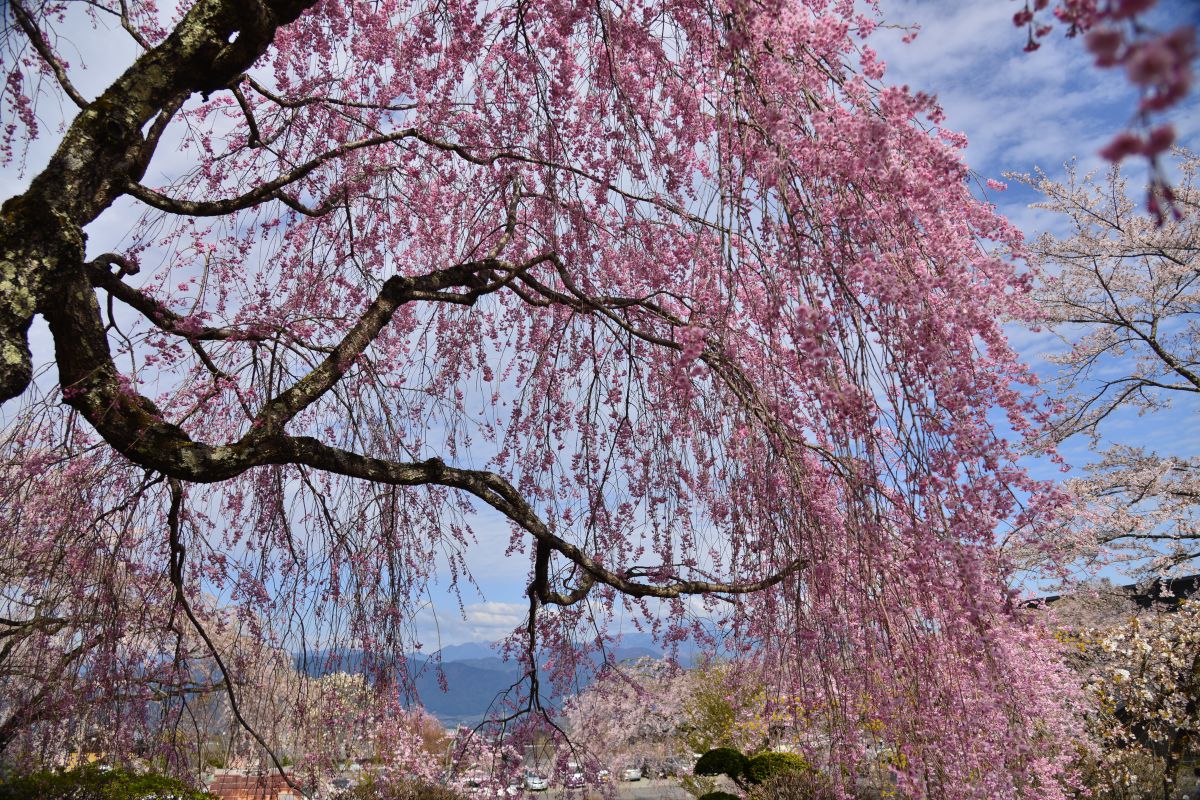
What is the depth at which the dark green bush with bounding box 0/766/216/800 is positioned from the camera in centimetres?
500

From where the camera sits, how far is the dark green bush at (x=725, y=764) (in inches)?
338

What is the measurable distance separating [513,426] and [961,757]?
278 centimetres

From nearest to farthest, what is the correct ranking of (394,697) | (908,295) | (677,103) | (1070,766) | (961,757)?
1. (908,295)
2. (961,757)
3. (677,103)
4. (394,697)
5. (1070,766)

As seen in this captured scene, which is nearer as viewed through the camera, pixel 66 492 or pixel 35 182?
pixel 35 182

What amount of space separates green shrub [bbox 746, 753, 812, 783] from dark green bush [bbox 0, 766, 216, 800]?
533 cm

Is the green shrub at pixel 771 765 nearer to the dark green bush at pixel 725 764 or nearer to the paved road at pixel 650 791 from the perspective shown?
the dark green bush at pixel 725 764

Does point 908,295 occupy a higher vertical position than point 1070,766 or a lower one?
higher

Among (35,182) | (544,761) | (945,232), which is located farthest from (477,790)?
(945,232)

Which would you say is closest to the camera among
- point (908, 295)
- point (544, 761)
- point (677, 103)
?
point (908, 295)

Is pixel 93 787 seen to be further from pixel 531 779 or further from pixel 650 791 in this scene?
pixel 650 791

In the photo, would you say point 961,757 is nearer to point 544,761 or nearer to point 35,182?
point 544,761

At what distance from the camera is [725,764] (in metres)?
8.66

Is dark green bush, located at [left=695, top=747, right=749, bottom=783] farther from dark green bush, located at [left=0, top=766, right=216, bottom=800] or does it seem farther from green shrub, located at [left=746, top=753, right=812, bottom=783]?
dark green bush, located at [left=0, top=766, right=216, bottom=800]

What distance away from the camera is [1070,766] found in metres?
7.12
